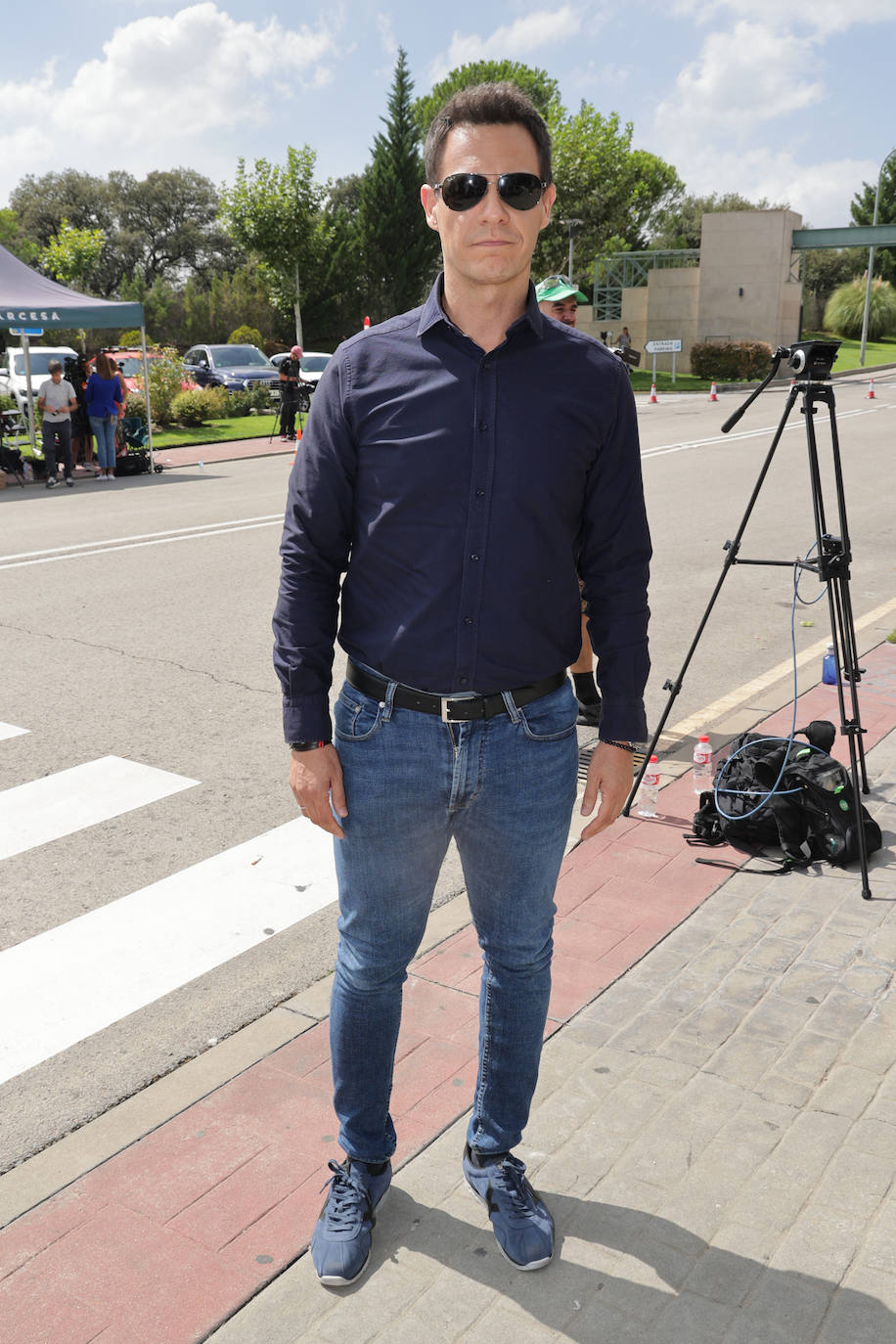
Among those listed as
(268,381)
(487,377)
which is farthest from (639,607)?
(268,381)

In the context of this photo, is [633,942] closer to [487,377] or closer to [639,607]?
[639,607]

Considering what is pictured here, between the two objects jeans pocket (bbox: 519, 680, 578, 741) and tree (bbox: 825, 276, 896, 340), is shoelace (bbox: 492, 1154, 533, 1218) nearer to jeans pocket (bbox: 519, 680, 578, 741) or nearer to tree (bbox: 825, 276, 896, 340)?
jeans pocket (bbox: 519, 680, 578, 741)

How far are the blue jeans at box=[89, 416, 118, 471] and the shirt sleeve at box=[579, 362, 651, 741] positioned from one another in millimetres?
17150

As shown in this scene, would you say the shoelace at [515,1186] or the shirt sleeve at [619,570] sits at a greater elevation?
the shirt sleeve at [619,570]

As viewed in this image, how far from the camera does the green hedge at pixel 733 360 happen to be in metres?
41.3

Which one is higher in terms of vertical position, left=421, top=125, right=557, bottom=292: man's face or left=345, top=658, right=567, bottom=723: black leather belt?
left=421, top=125, right=557, bottom=292: man's face

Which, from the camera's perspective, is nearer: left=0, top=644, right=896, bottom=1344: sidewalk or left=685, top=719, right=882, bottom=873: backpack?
left=0, top=644, right=896, bottom=1344: sidewalk

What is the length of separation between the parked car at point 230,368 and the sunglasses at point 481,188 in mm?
27403

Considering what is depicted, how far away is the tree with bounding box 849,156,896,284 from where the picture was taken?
229 feet

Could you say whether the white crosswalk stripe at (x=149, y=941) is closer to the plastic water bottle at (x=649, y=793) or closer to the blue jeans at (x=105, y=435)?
the plastic water bottle at (x=649, y=793)

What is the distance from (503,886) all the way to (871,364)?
164 ft

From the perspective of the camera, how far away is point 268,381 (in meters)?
30.2

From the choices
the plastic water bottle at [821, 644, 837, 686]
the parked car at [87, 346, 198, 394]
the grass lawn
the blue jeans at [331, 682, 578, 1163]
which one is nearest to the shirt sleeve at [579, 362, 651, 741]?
the blue jeans at [331, 682, 578, 1163]

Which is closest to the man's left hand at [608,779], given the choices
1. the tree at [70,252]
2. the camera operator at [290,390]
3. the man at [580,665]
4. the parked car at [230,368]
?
the man at [580,665]
